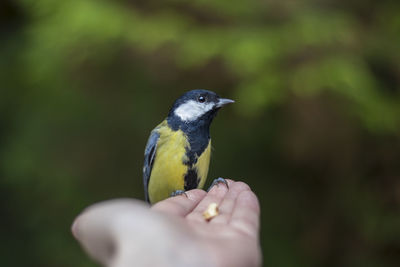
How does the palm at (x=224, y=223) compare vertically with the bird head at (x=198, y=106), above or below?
below

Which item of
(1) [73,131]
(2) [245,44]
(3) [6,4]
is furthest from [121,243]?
(3) [6,4]

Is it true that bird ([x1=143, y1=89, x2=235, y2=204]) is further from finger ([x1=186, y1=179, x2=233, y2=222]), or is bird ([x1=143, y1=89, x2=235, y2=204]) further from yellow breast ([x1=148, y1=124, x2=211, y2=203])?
finger ([x1=186, y1=179, x2=233, y2=222])

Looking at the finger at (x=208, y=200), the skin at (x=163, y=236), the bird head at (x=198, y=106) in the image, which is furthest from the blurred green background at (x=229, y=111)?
the skin at (x=163, y=236)

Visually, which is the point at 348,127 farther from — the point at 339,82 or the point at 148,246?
the point at 148,246

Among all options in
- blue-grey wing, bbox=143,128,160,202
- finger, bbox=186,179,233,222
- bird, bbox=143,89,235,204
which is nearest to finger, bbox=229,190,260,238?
finger, bbox=186,179,233,222

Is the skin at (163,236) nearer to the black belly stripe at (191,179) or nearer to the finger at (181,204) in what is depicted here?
the finger at (181,204)

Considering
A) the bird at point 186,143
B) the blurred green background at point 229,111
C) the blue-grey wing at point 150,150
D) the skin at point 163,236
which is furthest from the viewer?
the blurred green background at point 229,111

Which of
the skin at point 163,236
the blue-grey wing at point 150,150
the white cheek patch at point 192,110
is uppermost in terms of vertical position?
the white cheek patch at point 192,110
